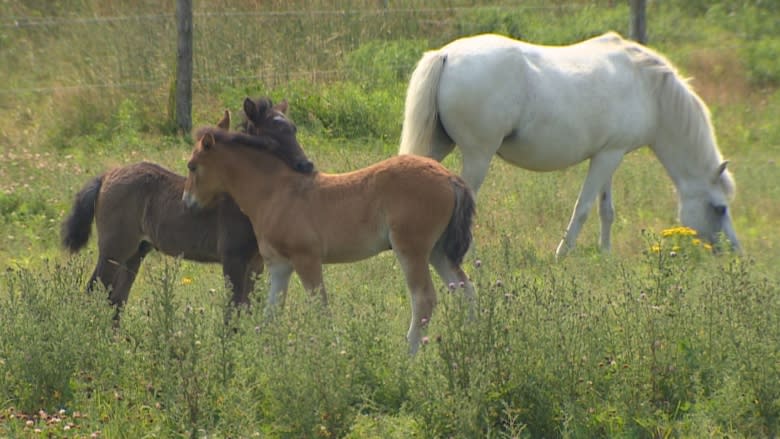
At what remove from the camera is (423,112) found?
355 inches

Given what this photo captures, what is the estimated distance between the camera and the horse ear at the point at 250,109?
7.05 meters

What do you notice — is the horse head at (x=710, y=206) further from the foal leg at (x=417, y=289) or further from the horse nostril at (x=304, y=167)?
the horse nostril at (x=304, y=167)

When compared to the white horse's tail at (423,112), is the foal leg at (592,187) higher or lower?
lower

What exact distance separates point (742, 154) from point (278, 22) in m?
6.22

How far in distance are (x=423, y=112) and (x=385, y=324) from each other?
296 centimetres

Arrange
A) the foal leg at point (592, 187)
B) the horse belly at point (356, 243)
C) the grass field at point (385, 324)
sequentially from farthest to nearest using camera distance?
the foal leg at point (592, 187) < the horse belly at point (356, 243) < the grass field at point (385, 324)

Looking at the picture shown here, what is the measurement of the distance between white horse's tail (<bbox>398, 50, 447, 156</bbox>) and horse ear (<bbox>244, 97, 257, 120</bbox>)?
1995 mm

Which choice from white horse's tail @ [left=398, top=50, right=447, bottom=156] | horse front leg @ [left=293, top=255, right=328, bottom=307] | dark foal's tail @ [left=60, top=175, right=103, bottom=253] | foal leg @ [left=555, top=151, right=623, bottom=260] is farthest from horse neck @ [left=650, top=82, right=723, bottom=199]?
dark foal's tail @ [left=60, top=175, right=103, bottom=253]

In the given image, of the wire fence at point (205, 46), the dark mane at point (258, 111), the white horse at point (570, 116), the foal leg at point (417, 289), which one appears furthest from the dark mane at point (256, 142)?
the wire fence at point (205, 46)

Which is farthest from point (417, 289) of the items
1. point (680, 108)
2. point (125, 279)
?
point (680, 108)

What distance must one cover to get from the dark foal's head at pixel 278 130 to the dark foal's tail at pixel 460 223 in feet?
3.16

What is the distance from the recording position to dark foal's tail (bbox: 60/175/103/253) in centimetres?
751

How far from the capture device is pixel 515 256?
8836 mm

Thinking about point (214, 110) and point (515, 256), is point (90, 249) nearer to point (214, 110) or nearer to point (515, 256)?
point (515, 256)
